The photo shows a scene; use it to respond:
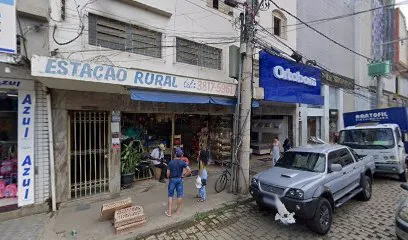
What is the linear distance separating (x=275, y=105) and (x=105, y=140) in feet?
30.4

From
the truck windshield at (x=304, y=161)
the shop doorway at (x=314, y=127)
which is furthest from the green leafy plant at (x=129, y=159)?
the shop doorway at (x=314, y=127)

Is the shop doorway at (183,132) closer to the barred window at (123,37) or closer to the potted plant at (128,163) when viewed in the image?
the potted plant at (128,163)

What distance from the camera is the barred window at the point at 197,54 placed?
873 centimetres

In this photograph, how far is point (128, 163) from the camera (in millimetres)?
7828

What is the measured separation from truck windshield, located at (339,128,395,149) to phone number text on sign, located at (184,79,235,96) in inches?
217

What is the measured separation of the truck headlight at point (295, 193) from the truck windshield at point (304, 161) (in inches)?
42.0

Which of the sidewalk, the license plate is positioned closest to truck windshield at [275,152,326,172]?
the license plate

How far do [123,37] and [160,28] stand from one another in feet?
4.49

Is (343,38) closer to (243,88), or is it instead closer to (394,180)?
(394,180)

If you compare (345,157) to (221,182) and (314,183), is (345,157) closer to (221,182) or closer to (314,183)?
(314,183)

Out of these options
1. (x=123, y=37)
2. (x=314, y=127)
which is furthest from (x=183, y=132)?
(x=314, y=127)

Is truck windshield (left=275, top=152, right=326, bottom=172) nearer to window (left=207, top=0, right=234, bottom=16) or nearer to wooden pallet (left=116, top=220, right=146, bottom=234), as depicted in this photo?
wooden pallet (left=116, top=220, right=146, bottom=234)

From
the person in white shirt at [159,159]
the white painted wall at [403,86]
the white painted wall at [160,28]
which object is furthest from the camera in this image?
the white painted wall at [403,86]

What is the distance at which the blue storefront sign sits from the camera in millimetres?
9875
